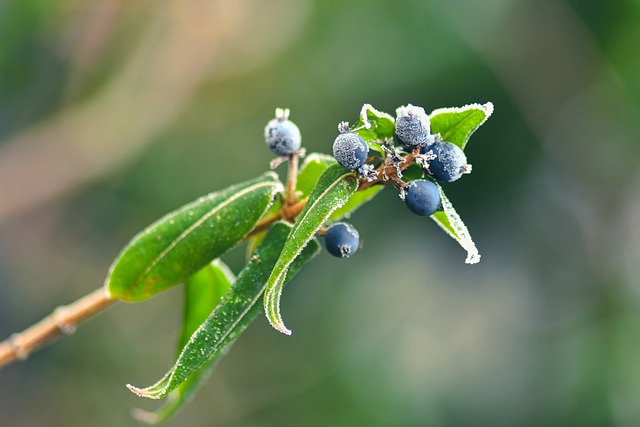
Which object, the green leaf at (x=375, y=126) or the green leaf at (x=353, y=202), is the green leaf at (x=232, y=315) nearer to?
the green leaf at (x=353, y=202)

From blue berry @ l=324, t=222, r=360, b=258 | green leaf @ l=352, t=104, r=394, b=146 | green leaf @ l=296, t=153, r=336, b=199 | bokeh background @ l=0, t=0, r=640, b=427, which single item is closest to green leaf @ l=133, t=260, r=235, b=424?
green leaf @ l=296, t=153, r=336, b=199

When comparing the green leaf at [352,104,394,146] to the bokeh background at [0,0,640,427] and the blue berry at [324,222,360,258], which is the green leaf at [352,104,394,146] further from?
the bokeh background at [0,0,640,427]

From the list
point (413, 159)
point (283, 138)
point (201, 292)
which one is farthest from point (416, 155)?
point (201, 292)

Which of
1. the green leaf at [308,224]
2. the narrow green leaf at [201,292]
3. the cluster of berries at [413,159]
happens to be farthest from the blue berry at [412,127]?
the narrow green leaf at [201,292]

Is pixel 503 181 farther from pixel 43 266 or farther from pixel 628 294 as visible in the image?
pixel 43 266

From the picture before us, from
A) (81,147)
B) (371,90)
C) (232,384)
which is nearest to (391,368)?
(232,384)

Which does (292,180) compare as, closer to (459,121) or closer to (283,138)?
(283,138)
